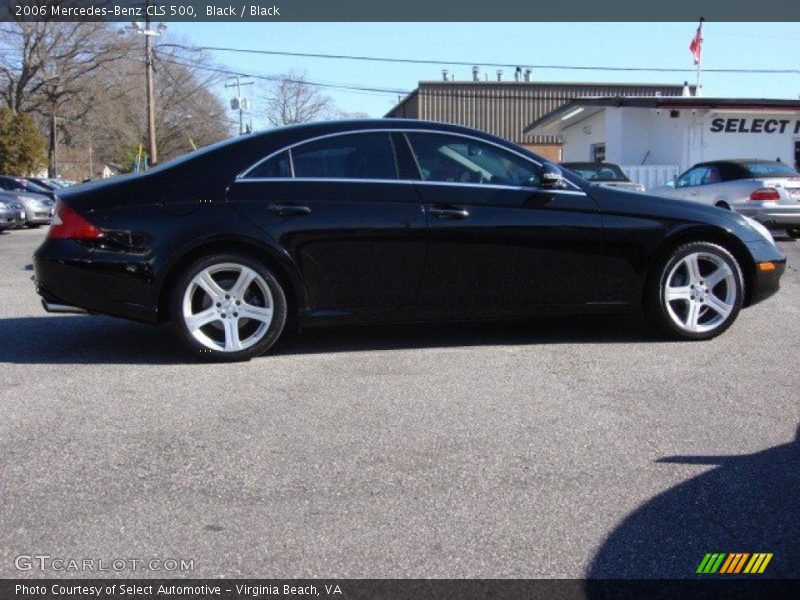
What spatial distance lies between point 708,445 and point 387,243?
244 cm

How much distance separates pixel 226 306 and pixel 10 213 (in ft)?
49.1

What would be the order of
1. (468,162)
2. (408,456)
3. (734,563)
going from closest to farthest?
(734,563)
(408,456)
(468,162)

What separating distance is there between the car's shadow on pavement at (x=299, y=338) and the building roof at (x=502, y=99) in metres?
46.5

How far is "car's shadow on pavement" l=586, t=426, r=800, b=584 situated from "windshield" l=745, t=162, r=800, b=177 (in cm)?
1211

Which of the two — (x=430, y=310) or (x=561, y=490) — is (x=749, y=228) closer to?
(x=430, y=310)

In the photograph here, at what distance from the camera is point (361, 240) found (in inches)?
218

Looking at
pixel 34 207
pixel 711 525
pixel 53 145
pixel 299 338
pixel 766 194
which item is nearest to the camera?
pixel 711 525

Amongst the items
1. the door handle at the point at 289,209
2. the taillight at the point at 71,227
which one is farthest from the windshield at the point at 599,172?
the taillight at the point at 71,227

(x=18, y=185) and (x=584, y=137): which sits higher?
(x=584, y=137)

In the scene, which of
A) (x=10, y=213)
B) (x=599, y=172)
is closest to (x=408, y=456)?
(x=599, y=172)

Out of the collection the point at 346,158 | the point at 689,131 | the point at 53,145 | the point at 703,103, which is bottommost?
the point at 346,158

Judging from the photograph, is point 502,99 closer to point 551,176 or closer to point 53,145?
point 53,145

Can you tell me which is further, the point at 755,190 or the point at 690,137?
the point at 690,137

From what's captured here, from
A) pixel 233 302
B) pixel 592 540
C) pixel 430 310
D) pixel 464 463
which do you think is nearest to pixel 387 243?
pixel 430 310
